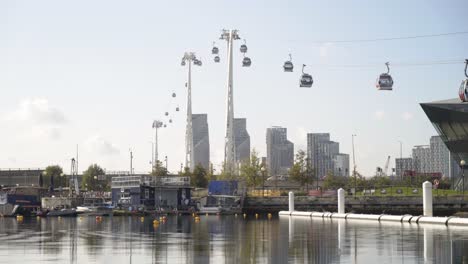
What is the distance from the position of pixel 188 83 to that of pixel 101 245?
362ft

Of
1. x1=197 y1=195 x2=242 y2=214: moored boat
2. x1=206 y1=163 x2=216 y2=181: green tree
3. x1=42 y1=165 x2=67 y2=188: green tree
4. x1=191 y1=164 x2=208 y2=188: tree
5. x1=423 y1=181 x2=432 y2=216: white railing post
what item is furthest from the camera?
x1=42 y1=165 x2=67 y2=188: green tree

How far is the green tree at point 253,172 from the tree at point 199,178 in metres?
12.5

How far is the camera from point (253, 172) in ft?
490

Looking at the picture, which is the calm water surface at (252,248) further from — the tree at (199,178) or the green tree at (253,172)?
the tree at (199,178)

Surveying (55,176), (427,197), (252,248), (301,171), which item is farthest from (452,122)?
(55,176)

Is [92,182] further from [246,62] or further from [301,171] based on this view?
[246,62]

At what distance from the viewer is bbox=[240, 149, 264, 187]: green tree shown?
489ft

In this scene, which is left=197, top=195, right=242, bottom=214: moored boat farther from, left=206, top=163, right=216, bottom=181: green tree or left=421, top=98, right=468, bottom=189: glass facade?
left=421, top=98, right=468, bottom=189: glass facade

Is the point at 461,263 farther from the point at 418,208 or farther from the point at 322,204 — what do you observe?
the point at 322,204

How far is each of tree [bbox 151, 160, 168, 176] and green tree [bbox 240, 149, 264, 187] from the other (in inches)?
762

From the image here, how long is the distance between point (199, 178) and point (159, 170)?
27.9 feet

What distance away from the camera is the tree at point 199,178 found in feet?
529

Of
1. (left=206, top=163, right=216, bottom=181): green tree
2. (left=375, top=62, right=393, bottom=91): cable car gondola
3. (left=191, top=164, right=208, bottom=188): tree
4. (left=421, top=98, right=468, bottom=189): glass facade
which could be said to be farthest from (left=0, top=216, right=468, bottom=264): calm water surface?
(left=191, top=164, right=208, bottom=188): tree

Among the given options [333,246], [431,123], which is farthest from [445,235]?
[431,123]
